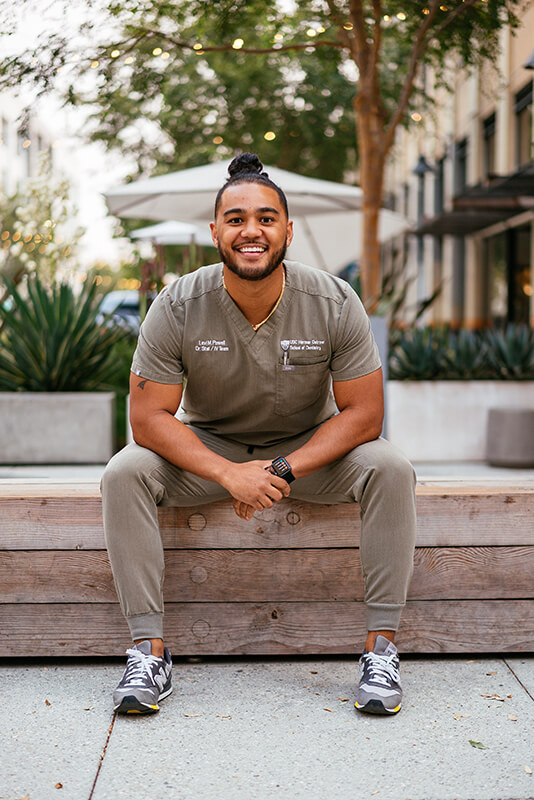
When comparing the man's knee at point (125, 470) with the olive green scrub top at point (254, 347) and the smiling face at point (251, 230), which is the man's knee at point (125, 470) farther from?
the smiling face at point (251, 230)

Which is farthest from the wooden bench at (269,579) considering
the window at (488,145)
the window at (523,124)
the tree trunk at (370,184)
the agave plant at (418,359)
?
the window at (488,145)

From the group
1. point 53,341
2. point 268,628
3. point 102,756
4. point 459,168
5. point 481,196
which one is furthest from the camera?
point 459,168

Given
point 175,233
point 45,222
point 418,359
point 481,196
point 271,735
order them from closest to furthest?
point 271,735 < point 418,359 < point 45,222 < point 175,233 < point 481,196

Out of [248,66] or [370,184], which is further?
[248,66]

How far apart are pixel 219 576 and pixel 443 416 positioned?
15.0 ft

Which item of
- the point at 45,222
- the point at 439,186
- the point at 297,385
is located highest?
the point at 439,186

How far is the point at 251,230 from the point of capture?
3.11 meters

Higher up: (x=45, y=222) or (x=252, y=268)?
(x=45, y=222)

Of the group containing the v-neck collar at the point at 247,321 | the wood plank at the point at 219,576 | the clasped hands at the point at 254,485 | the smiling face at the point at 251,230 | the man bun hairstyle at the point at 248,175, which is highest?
the man bun hairstyle at the point at 248,175

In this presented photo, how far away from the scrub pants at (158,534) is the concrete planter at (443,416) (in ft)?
14.7

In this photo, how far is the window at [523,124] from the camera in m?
15.5

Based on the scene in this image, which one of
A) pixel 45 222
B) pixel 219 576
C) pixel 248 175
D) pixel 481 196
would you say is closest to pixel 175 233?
pixel 45 222

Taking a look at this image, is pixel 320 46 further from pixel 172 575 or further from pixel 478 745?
pixel 478 745

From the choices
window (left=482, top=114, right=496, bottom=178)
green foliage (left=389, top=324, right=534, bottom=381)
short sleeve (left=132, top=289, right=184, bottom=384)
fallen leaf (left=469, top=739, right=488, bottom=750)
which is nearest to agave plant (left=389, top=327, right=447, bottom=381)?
green foliage (left=389, top=324, right=534, bottom=381)
